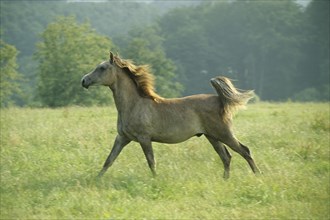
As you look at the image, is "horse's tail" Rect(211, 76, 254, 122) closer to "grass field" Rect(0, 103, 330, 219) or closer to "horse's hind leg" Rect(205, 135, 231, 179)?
"horse's hind leg" Rect(205, 135, 231, 179)

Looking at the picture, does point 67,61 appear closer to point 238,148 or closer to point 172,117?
point 172,117

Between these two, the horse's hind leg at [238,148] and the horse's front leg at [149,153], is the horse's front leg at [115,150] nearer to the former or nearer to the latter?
the horse's front leg at [149,153]

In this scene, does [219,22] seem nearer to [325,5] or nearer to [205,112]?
[325,5]

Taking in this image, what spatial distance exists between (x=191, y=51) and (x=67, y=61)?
36.8 meters

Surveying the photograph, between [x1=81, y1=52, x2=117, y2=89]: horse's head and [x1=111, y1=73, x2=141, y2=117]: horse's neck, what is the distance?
6.2 inches

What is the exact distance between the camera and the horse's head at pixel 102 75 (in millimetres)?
10797

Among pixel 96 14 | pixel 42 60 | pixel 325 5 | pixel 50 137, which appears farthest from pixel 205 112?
→ pixel 96 14

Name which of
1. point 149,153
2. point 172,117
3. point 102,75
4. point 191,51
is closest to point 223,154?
point 172,117

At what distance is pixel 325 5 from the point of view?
7531 cm

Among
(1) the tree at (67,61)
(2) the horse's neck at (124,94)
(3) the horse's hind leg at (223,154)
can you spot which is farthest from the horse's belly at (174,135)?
(1) the tree at (67,61)

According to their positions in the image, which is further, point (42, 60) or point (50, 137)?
point (42, 60)

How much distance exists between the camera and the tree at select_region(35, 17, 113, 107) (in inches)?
1841

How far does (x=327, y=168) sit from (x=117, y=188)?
15.2ft

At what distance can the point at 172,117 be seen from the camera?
34.7 feet
